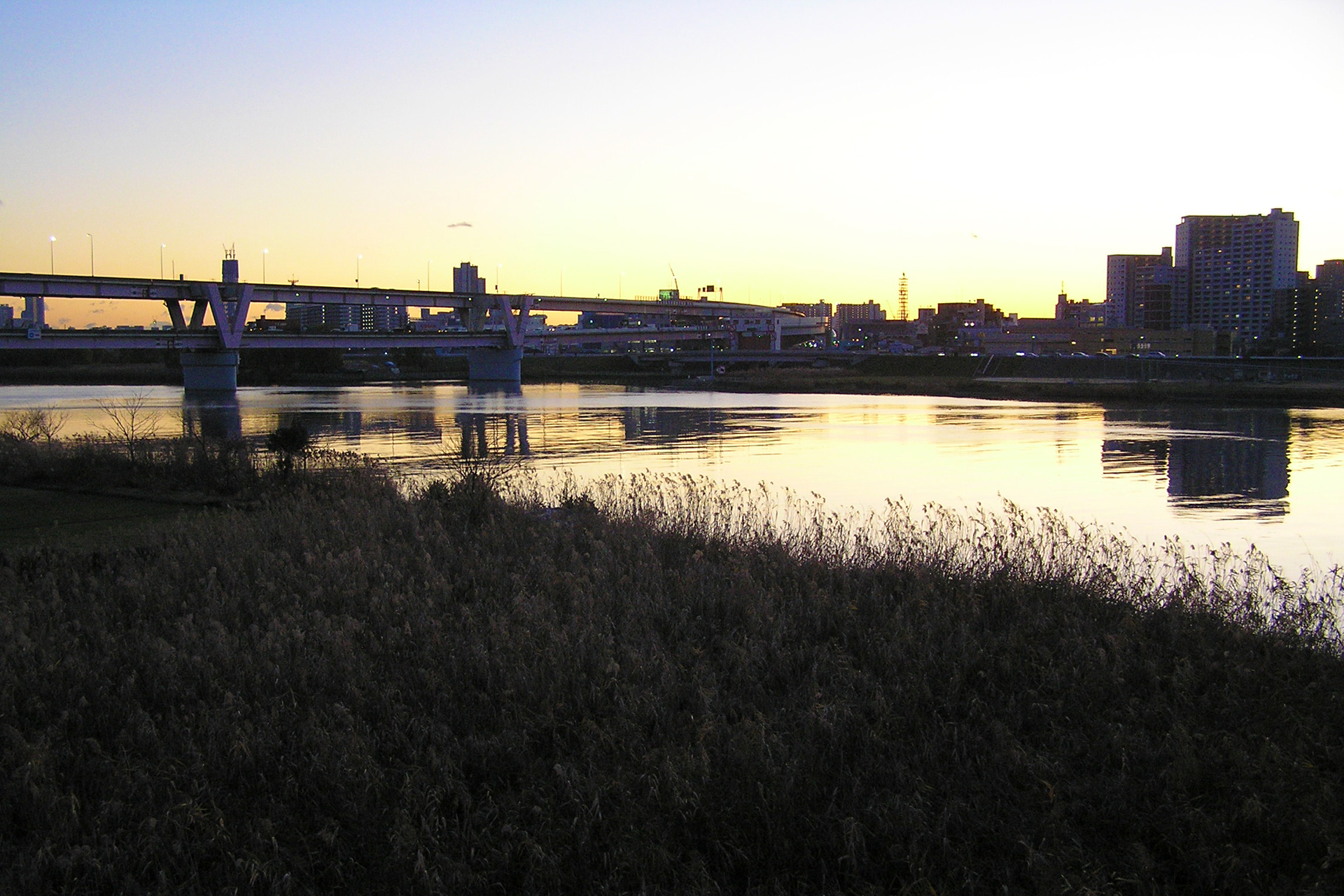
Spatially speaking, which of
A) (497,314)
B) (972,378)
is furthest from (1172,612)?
(497,314)

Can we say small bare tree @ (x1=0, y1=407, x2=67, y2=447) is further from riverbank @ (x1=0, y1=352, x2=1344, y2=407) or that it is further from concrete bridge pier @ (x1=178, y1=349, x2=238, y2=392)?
riverbank @ (x1=0, y1=352, x2=1344, y2=407)

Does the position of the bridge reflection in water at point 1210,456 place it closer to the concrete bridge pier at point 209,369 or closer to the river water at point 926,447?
the river water at point 926,447

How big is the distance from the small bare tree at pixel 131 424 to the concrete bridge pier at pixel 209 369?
25.0ft

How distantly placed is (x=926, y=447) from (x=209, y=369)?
73.8m

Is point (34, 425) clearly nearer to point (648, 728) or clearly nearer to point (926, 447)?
point (648, 728)

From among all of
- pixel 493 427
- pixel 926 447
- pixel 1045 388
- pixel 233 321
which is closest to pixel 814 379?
pixel 1045 388

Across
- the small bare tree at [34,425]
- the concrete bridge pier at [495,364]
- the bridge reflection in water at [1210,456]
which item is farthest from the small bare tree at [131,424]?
the concrete bridge pier at [495,364]

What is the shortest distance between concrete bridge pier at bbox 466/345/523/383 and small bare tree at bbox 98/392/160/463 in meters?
44.5

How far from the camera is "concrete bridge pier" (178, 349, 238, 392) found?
92.8m

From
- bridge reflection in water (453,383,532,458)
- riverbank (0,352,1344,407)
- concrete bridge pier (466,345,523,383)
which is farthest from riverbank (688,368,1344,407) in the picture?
bridge reflection in water (453,383,532,458)

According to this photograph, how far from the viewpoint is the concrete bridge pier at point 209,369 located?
92750 millimetres

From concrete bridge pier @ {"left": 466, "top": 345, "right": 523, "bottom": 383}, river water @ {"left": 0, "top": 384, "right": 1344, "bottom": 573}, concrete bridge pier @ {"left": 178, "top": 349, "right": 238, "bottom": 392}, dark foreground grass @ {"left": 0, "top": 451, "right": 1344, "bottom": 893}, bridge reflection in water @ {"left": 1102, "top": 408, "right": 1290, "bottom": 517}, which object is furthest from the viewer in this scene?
concrete bridge pier @ {"left": 466, "top": 345, "right": 523, "bottom": 383}

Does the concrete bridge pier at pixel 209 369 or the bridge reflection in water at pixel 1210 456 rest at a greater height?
the concrete bridge pier at pixel 209 369

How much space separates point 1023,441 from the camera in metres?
43.8
